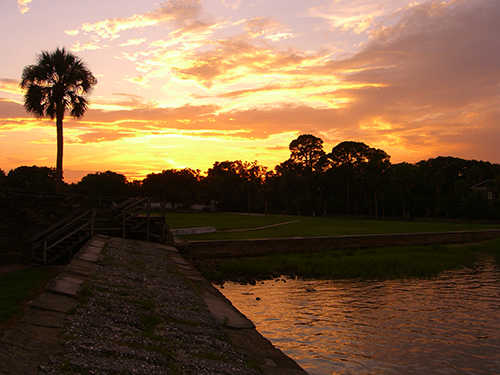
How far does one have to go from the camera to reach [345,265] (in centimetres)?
2194

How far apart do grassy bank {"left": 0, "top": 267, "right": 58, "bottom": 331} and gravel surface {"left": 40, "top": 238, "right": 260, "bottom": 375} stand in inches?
50.3

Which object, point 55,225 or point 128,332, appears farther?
point 55,225

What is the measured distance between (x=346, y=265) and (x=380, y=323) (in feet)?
34.5

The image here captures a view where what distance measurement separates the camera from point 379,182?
272ft

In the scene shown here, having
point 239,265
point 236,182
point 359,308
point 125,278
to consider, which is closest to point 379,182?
point 236,182

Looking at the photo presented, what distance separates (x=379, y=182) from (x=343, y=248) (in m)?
59.3

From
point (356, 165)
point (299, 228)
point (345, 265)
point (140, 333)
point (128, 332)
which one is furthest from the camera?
point (356, 165)

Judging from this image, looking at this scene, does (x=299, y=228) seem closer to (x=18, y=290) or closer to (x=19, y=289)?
(x=19, y=289)

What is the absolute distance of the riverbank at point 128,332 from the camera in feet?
16.8

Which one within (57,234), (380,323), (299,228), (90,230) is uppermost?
(90,230)

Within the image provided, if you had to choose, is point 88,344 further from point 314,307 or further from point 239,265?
point 239,265

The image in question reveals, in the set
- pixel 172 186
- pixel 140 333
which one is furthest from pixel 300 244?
pixel 172 186

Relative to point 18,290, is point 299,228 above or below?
below

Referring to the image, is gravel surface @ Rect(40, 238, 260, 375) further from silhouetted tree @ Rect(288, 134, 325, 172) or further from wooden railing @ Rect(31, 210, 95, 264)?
silhouetted tree @ Rect(288, 134, 325, 172)
